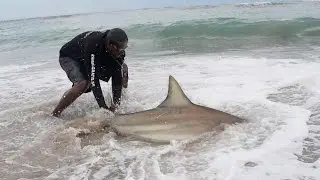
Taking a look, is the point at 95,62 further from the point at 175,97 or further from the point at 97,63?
the point at 175,97

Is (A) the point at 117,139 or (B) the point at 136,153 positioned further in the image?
(A) the point at 117,139

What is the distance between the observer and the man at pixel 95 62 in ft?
15.1

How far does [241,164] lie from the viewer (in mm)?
3434

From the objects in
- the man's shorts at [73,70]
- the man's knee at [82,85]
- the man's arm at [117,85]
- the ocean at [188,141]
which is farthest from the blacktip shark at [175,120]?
the man's shorts at [73,70]

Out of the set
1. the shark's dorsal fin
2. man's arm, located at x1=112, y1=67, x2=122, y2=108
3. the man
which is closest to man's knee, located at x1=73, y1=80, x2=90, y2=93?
the man

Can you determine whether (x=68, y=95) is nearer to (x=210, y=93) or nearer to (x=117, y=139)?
(x=117, y=139)

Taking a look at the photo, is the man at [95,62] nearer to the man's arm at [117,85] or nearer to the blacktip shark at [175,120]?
the man's arm at [117,85]

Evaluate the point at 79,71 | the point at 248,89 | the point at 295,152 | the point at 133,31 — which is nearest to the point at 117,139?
the point at 79,71

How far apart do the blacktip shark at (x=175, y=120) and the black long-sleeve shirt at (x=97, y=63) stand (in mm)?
726

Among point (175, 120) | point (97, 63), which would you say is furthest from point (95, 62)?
point (175, 120)

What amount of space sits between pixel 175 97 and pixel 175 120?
214mm

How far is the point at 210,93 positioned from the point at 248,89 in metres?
0.53

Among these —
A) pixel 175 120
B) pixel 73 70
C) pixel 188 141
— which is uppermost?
pixel 73 70

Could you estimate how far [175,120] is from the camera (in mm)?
4188
